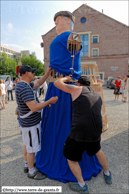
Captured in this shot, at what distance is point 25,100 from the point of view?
81.5 inches

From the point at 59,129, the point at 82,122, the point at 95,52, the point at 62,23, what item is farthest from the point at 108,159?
the point at 95,52

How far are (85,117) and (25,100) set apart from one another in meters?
0.93

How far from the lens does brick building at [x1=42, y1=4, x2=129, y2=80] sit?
20.9m

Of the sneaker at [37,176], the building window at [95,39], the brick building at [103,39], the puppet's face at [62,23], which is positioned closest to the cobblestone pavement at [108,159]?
the sneaker at [37,176]

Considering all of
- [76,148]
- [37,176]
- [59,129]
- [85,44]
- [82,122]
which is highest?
[85,44]

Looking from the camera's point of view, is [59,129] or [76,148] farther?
[59,129]

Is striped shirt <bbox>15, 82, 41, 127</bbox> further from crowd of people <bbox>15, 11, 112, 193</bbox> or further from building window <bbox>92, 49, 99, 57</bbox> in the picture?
building window <bbox>92, 49, 99, 57</bbox>

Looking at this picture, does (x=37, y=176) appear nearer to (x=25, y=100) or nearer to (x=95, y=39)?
(x=25, y=100)

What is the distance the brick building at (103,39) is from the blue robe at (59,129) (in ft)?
67.6

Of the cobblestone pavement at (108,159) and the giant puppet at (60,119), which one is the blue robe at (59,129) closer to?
the giant puppet at (60,119)

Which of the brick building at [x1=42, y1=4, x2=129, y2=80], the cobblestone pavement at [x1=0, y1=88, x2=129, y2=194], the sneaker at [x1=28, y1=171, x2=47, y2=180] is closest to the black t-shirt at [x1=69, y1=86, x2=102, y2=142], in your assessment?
the cobblestone pavement at [x1=0, y1=88, x2=129, y2=194]

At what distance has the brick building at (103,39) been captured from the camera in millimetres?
20875

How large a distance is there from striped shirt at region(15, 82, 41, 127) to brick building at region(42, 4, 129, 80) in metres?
21.1

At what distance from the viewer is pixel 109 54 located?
21547mm
